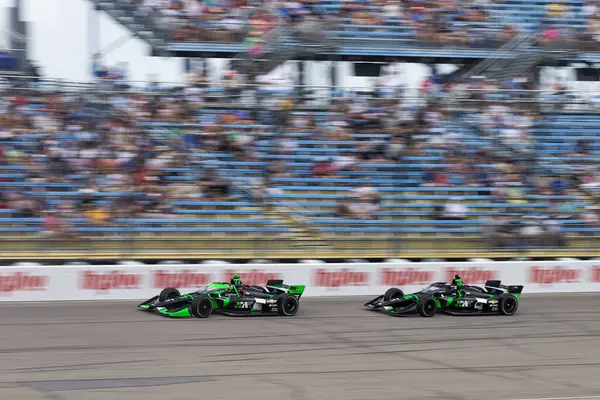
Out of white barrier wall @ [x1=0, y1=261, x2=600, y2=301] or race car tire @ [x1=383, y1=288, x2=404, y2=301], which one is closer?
race car tire @ [x1=383, y1=288, x2=404, y2=301]

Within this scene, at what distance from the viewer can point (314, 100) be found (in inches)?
626

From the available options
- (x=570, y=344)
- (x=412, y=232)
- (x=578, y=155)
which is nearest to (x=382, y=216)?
(x=412, y=232)

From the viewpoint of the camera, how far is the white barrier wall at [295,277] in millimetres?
13539

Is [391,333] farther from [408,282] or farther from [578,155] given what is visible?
[578,155]

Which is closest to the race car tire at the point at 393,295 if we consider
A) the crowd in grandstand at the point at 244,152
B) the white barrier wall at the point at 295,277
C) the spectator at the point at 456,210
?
the white barrier wall at the point at 295,277

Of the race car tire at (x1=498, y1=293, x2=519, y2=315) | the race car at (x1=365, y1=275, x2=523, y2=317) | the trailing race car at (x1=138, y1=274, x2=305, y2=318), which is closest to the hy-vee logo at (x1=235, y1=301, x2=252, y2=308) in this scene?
the trailing race car at (x1=138, y1=274, x2=305, y2=318)

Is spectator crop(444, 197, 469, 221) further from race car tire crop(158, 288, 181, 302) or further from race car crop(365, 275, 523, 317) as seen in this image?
race car tire crop(158, 288, 181, 302)

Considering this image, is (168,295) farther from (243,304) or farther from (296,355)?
(296,355)

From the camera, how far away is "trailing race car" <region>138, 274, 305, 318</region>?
11999mm

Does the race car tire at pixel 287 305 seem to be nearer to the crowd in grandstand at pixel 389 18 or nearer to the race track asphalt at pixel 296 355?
the race track asphalt at pixel 296 355

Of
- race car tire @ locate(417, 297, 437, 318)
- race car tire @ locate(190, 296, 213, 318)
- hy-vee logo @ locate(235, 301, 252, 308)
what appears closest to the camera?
race car tire @ locate(190, 296, 213, 318)

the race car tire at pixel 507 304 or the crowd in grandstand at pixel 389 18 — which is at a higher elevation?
the crowd in grandstand at pixel 389 18

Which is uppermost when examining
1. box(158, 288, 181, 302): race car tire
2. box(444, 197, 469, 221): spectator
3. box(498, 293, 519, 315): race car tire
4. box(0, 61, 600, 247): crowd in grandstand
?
box(0, 61, 600, 247): crowd in grandstand

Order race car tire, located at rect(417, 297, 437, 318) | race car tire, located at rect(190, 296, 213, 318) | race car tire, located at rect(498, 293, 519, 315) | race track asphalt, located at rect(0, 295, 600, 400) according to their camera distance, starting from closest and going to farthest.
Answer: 1. race track asphalt, located at rect(0, 295, 600, 400)
2. race car tire, located at rect(190, 296, 213, 318)
3. race car tire, located at rect(417, 297, 437, 318)
4. race car tire, located at rect(498, 293, 519, 315)
